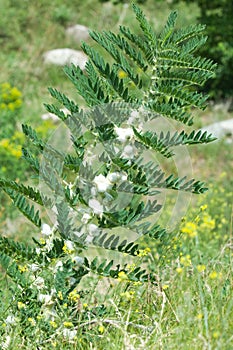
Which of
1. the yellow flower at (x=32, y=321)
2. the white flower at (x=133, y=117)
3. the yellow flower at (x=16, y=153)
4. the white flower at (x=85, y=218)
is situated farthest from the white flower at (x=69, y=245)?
the yellow flower at (x=16, y=153)

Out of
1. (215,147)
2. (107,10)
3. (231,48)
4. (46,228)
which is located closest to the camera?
(46,228)

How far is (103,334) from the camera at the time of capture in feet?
9.50

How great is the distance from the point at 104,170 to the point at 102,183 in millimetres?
99

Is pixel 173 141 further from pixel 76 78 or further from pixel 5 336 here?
pixel 5 336

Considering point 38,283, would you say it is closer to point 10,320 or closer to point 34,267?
point 34,267

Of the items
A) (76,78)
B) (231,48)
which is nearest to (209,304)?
(76,78)

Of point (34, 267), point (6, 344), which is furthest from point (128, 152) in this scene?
point (6, 344)

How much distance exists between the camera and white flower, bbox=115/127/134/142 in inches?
114

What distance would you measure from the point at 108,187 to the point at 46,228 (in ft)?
1.12

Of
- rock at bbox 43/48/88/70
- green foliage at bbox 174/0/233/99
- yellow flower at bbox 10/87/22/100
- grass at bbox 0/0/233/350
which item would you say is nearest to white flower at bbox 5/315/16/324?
grass at bbox 0/0/233/350

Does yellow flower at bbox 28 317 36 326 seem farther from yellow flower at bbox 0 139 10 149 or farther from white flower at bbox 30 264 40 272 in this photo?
yellow flower at bbox 0 139 10 149

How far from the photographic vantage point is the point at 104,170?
3008mm

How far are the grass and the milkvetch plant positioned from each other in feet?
0.34

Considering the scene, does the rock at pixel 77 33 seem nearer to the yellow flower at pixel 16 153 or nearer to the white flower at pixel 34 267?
the yellow flower at pixel 16 153
